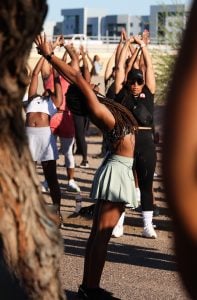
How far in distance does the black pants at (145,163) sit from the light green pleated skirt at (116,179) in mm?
2739

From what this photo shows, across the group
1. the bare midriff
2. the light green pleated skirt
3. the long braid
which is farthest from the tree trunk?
the bare midriff

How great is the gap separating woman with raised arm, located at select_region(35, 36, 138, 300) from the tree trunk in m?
2.82

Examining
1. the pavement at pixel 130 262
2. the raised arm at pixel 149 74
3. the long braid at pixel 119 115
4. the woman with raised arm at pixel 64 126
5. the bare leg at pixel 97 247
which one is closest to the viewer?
the long braid at pixel 119 115

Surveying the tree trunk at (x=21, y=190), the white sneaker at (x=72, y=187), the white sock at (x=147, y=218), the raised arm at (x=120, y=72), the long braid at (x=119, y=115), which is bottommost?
the white sneaker at (x=72, y=187)

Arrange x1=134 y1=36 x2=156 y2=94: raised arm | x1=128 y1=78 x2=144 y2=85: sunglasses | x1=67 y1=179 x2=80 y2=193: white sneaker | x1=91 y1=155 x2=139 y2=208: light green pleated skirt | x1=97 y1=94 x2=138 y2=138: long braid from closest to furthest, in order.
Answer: x1=97 y1=94 x2=138 y2=138: long braid, x1=91 y1=155 x2=139 y2=208: light green pleated skirt, x1=128 y1=78 x2=144 y2=85: sunglasses, x1=134 y1=36 x2=156 y2=94: raised arm, x1=67 y1=179 x2=80 y2=193: white sneaker

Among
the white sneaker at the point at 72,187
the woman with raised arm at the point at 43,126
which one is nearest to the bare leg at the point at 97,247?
the woman with raised arm at the point at 43,126

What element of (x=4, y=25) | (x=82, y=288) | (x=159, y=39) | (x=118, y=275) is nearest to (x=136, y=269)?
(x=118, y=275)

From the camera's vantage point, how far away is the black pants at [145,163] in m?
10.0

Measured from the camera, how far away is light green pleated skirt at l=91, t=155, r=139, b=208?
6875 mm

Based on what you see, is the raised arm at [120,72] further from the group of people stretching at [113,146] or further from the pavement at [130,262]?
the pavement at [130,262]

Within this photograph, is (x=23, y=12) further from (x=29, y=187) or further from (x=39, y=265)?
(x=39, y=265)

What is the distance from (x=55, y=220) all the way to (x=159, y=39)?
26760mm

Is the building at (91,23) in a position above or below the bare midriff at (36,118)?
below

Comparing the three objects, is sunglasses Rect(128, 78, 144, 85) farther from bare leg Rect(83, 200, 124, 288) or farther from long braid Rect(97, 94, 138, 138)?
bare leg Rect(83, 200, 124, 288)
